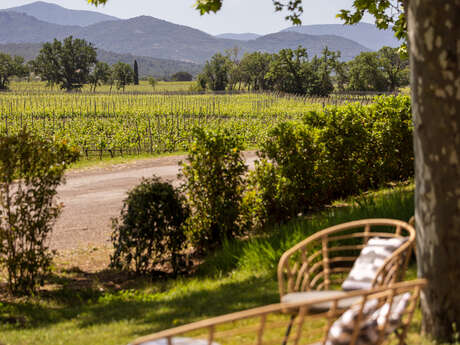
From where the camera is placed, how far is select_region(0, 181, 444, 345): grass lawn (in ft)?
16.0

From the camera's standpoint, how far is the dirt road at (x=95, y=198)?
31.3 feet

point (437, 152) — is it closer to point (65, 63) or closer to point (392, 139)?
point (392, 139)

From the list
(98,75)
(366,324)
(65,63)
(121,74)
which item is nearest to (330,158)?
(366,324)

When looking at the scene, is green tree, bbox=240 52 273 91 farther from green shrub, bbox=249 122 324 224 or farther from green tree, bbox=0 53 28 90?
green shrub, bbox=249 122 324 224

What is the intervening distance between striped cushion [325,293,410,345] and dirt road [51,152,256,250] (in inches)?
175

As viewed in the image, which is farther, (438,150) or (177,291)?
(177,291)

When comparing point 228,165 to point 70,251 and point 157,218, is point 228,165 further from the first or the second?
point 70,251

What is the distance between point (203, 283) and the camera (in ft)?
20.5

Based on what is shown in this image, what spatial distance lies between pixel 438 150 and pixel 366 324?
1129 millimetres

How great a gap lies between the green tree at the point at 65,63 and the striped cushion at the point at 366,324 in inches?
4597

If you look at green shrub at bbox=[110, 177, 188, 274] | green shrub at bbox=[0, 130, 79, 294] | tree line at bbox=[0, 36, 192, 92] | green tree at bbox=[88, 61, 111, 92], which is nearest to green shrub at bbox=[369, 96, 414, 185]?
green shrub at bbox=[110, 177, 188, 274]

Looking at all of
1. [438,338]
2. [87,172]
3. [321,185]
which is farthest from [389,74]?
[438,338]

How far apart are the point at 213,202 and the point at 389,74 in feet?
263

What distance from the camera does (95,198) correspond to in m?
12.9
